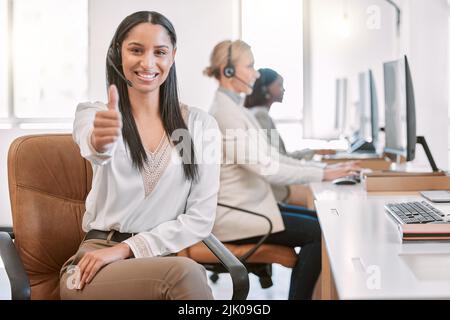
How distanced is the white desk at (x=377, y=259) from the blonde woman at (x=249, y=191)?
350mm

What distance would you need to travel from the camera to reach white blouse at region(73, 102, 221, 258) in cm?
90

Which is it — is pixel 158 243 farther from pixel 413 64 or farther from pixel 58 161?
pixel 413 64

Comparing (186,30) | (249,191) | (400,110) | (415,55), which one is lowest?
(249,191)

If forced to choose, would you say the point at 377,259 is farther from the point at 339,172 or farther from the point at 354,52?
the point at 354,52

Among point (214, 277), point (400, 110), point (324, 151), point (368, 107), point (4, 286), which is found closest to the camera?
point (4, 286)

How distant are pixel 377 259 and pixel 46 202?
1.89 ft

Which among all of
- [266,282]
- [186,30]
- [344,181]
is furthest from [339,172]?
[186,30]

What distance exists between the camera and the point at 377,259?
765 mm

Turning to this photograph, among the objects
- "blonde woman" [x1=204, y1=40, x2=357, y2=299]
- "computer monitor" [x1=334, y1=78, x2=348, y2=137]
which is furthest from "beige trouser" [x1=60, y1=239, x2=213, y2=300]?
"computer monitor" [x1=334, y1=78, x2=348, y2=137]

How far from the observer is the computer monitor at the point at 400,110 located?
4.77 ft

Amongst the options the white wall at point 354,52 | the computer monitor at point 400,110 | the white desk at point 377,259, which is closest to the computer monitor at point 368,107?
the white wall at point 354,52

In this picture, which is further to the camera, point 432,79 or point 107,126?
point 432,79

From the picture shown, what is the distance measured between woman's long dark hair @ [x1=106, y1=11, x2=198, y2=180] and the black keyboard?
32 cm

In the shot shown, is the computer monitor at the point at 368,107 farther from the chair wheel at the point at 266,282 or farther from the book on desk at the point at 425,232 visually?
the book on desk at the point at 425,232
